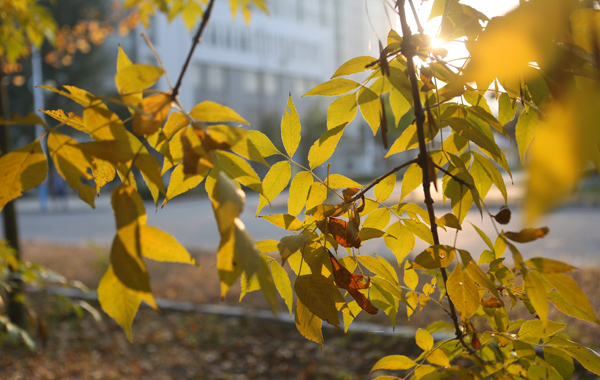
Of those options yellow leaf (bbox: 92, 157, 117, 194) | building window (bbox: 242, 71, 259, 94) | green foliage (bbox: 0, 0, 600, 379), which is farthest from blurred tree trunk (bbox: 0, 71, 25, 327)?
building window (bbox: 242, 71, 259, 94)

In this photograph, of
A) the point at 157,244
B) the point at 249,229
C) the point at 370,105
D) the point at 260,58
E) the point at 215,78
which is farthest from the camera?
the point at 260,58

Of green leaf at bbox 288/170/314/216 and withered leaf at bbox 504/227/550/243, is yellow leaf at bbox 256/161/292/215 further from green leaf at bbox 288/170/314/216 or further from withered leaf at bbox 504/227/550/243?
withered leaf at bbox 504/227/550/243

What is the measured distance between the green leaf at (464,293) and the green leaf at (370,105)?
0.25m

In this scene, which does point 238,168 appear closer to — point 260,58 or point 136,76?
point 136,76

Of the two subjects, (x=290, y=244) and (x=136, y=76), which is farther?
(x=290, y=244)

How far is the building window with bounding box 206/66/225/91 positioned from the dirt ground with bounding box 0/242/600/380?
101 ft

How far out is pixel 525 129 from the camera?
31.4 inches

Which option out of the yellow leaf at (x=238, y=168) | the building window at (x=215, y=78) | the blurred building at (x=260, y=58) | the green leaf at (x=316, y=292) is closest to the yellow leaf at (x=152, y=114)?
the yellow leaf at (x=238, y=168)

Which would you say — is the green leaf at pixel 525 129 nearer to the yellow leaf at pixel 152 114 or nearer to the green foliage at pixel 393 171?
the green foliage at pixel 393 171

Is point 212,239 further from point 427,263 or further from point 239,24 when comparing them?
point 239,24

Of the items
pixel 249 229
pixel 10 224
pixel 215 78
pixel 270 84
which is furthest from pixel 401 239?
pixel 270 84

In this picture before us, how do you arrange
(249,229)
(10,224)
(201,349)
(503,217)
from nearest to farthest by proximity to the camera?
(503,217) < (201,349) < (10,224) < (249,229)

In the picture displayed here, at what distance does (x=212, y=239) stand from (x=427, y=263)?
944 cm

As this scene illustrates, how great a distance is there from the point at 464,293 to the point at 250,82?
36.8 m
